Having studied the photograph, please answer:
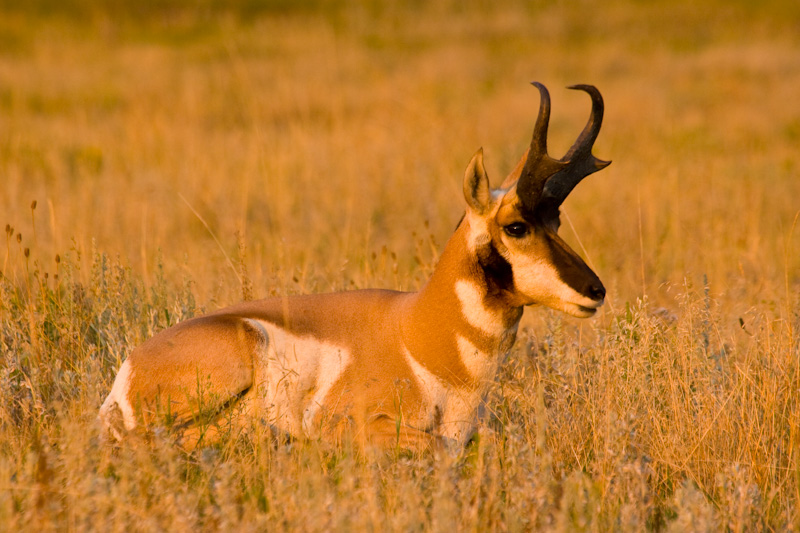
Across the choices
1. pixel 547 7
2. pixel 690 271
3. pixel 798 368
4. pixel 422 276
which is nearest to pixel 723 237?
pixel 690 271

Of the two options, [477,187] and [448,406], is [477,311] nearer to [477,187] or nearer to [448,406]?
[448,406]

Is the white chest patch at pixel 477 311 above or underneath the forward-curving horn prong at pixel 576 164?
underneath

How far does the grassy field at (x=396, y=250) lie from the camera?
346 cm

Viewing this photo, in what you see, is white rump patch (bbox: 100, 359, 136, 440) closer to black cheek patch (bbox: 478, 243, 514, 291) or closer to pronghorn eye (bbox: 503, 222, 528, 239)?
black cheek patch (bbox: 478, 243, 514, 291)

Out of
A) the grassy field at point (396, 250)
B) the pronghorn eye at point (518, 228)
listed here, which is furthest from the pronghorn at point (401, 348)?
the grassy field at point (396, 250)

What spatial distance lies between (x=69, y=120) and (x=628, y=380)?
42.3 ft

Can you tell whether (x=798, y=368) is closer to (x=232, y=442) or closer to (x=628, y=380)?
(x=628, y=380)

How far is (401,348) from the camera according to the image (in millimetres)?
4438

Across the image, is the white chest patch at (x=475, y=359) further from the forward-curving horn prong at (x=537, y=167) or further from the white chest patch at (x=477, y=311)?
the forward-curving horn prong at (x=537, y=167)

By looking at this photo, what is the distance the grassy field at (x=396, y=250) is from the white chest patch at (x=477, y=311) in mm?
408

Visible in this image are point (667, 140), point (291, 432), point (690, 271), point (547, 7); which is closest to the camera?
point (291, 432)

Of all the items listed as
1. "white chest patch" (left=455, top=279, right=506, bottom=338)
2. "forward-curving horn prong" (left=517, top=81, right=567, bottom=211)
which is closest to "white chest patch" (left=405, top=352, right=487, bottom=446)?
"white chest patch" (left=455, top=279, right=506, bottom=338)

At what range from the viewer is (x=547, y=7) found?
33.1m

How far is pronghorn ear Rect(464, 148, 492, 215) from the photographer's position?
405cm
